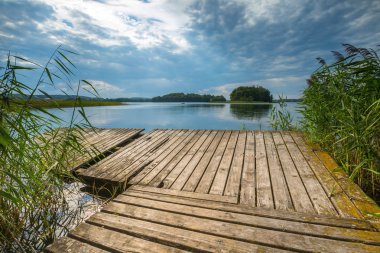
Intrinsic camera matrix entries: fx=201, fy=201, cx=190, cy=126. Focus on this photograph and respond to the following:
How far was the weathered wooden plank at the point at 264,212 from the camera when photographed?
1.53m

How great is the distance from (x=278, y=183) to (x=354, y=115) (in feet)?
4.43

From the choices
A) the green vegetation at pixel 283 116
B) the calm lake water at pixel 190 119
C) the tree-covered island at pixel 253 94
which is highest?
the tree-covered island at pixel 253 94

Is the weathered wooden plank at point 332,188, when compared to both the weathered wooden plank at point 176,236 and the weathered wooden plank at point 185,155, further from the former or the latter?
the weathered wooden plank at point 185,155

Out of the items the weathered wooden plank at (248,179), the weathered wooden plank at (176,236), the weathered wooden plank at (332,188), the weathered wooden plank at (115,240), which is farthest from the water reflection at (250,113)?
the weathered wooden plank at (115,240)

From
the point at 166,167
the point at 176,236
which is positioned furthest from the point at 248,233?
the point at 166,167

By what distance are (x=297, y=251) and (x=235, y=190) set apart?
930mm

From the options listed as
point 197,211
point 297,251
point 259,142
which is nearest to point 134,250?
point 197,211

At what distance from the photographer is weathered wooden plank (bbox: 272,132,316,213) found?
1.82m

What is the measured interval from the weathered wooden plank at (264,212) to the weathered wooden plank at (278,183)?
15 centimetres

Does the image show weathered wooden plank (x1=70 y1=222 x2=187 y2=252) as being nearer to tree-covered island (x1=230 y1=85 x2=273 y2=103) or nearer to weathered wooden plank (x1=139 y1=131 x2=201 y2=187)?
weathered wooden plank (x1=139 y1=131 x2=201 y2=187)

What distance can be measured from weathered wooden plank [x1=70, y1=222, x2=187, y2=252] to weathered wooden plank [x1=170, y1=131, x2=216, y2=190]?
2.99ft

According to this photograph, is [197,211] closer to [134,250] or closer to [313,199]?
[134,250]

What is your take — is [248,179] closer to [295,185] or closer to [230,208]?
[295,185]

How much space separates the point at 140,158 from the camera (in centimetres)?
358
